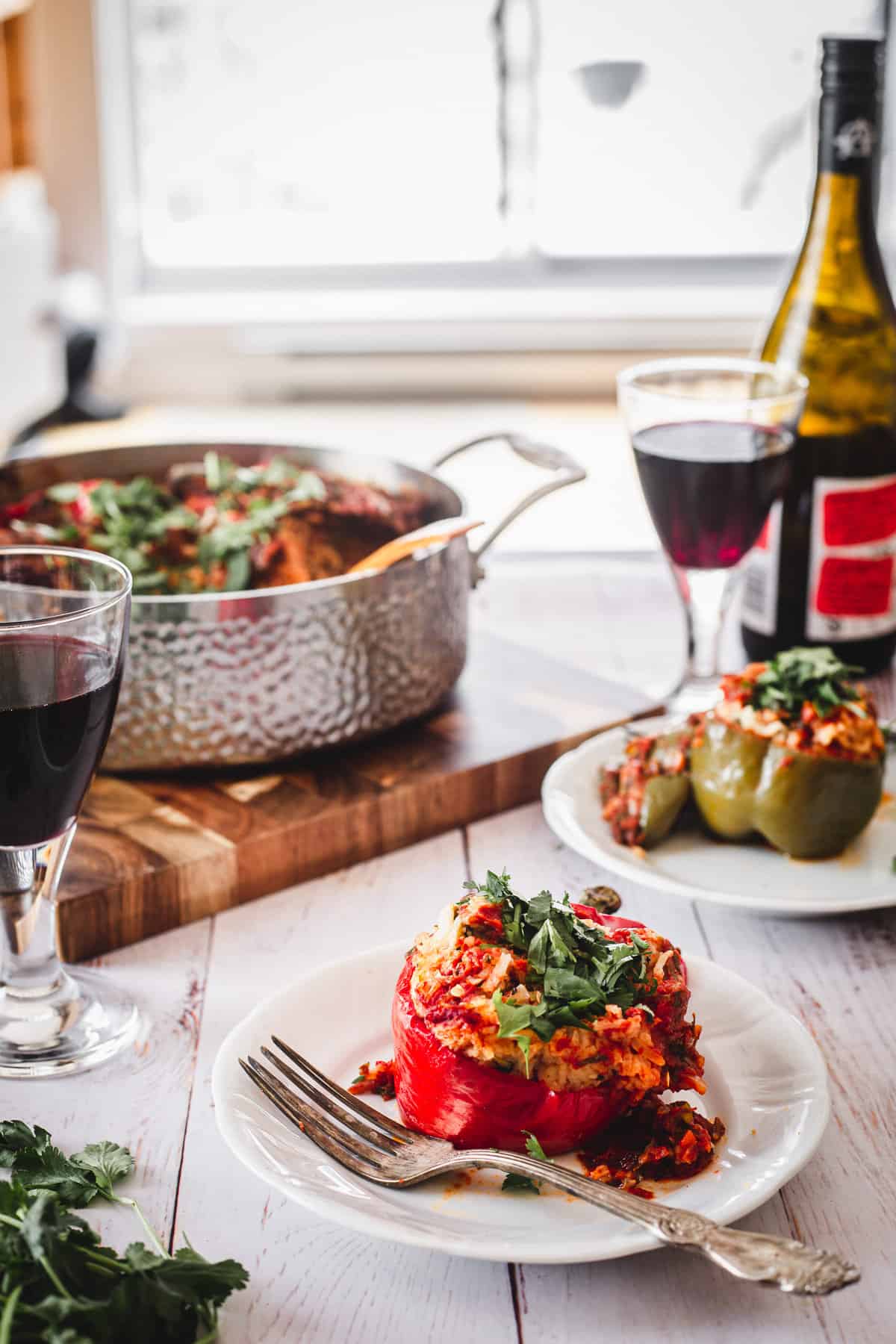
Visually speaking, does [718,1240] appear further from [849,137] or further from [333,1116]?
[849,137]

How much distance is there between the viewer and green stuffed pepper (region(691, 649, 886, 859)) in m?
1.08

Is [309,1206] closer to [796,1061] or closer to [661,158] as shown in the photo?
[796,1061]

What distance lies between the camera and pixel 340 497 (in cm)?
141

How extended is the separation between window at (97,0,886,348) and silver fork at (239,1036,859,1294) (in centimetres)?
418

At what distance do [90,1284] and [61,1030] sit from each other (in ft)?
0.95

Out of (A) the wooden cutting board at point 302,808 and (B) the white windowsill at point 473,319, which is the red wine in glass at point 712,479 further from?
(B) the white windowsill at point 473,319

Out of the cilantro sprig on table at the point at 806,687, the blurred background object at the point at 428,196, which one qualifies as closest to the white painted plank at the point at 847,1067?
the cilantro sprig on table at the point at 806,687

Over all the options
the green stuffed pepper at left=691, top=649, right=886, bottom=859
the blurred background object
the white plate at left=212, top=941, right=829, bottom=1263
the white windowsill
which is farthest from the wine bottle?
the white windowsill

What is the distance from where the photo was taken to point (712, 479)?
1.31 metres

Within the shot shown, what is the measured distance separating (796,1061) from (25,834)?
18.1 inches

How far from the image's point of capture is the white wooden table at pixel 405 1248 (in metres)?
0.71

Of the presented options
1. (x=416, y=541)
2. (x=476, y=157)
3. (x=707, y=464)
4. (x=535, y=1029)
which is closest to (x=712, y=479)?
(x=707, y=464)

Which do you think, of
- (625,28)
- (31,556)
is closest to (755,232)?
(625,28)

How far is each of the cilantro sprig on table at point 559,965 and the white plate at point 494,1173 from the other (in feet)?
0.25
